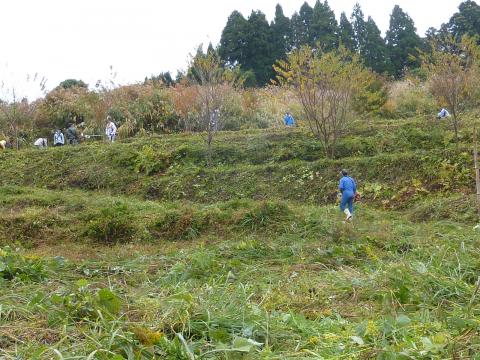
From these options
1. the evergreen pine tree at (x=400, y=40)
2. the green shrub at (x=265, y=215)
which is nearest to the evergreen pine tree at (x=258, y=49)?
the evergreen pine tree at (x=400, y=40)

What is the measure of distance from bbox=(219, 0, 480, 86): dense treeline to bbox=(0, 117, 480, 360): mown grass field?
21336 millimetres

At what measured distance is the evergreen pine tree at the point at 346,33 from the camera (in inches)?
1530

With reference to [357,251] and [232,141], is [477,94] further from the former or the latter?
[357,251]

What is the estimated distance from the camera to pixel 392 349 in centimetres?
270

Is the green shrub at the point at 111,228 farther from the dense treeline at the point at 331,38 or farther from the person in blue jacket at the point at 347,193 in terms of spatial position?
the dense treeline at the point at 331,38

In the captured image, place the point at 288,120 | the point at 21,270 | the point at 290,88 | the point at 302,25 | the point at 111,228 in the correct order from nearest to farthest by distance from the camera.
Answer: the point at 21,270
the point at 111,228
the point at 290,88
the point at 288,120
the point at 302,25

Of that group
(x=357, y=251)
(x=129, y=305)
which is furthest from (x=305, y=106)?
(x=129, y=305)

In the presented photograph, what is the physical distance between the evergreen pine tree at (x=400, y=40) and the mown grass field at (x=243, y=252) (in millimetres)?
23721

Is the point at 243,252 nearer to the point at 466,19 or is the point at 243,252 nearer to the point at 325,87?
the point at 325,87

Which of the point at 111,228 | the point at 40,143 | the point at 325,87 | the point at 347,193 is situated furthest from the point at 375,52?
the point at 111,228

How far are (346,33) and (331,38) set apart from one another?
216cm

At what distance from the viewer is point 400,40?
39.6m

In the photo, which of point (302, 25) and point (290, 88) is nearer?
point (290, 88)

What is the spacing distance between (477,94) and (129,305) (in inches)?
529
